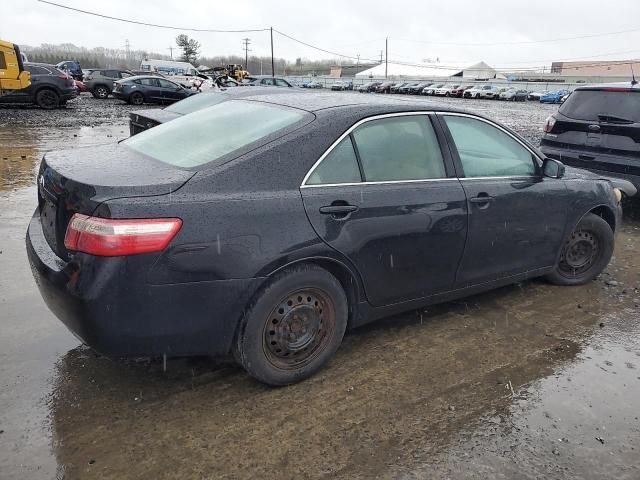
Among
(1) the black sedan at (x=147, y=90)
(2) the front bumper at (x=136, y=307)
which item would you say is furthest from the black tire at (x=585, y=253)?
(1) the black sedan at (x=147, y=90)

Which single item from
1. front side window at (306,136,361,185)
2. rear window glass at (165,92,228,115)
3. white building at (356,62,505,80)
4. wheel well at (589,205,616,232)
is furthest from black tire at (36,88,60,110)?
white building at (356,62,505,80)

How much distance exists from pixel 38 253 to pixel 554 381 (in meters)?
3.10

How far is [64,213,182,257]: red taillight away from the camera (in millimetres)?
2486

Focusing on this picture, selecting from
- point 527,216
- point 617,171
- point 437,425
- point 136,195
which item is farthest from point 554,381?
point 617,171

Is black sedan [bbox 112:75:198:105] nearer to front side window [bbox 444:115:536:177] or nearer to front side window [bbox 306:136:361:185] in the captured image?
front side window [bbox 444:115:536:177]

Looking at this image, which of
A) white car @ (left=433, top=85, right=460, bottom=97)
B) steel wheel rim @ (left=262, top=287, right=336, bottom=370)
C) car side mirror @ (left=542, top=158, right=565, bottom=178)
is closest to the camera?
steel wheel rim @ (left=262, top=287, right=336, bottom=370)

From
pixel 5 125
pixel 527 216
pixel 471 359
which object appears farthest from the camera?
pixel 5 125

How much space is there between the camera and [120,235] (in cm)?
249

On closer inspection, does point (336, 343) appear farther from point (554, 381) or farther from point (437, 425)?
point (554, 381)

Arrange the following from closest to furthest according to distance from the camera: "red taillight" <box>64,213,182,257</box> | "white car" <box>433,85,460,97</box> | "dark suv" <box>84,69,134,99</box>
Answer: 1. "red taillight" <box>64,213,182,257</box>
2. "dark suv" <box>84,69,134,99</box>
3. "white car" <box>433,85,460,97</box>

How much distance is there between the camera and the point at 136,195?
258cm

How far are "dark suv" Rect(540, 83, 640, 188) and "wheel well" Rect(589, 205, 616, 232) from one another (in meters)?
1.90

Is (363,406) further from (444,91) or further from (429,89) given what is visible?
(429,89)

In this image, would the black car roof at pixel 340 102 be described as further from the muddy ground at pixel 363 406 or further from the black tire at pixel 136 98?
the black tire at pixel 136 98
